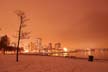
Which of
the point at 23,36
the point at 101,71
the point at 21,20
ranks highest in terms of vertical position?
the point at 21,20

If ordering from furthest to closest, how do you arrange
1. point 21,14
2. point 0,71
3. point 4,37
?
1. point 4,37
2. point 21,14
3. point 0,71

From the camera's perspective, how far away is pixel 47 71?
70.1ft

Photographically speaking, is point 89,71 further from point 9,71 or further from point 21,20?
point 21,20

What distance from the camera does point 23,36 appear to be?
100.0 feet

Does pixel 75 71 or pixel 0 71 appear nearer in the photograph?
pixel 0 71

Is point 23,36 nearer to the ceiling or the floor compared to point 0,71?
nearer to the ceiling

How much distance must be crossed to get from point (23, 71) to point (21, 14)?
37.2 ft

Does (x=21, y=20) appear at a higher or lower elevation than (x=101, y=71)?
higher

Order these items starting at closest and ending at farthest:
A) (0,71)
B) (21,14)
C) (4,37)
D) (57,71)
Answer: (0,71), (57,71), (21,14), (4,37)

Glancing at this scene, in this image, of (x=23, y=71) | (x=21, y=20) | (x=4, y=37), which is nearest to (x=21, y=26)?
(x=21, y=20)

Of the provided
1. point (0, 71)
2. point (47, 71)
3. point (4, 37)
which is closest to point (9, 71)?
point (0, 71)

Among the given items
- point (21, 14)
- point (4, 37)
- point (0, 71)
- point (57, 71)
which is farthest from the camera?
point (4, 37)

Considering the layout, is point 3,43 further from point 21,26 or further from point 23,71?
point 23,71

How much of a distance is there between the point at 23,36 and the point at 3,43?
57.9 meters
